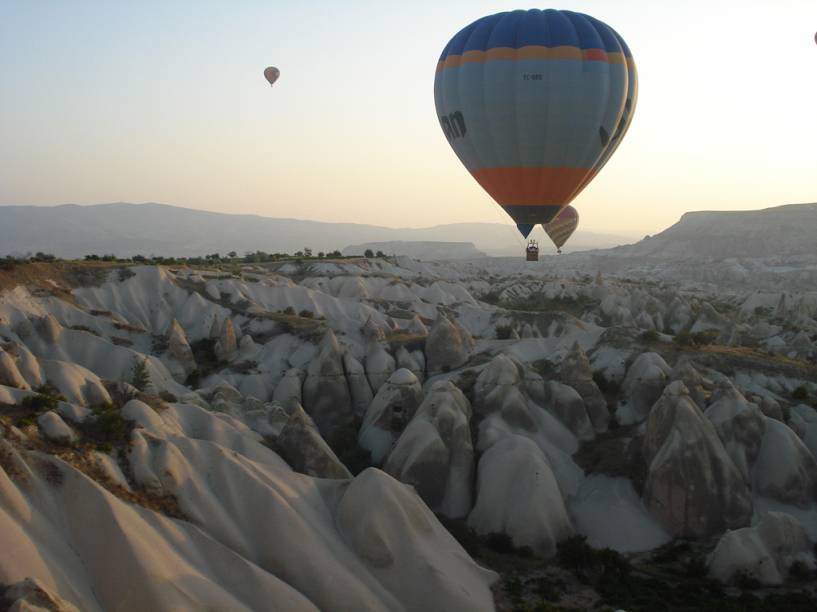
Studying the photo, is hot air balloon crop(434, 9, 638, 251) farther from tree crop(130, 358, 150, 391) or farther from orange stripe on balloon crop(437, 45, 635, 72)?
tree crop(130, 358, 150, 391)

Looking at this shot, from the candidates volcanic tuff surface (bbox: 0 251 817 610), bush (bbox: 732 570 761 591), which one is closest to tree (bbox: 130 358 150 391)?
volcanic tuff surface (bbox: 0 251 817 610)

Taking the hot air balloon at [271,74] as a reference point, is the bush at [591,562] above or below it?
below

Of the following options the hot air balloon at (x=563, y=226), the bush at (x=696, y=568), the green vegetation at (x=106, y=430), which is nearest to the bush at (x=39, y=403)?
the green vegetation at (x=106, y=430)

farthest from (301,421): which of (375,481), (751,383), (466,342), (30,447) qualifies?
(751,383)

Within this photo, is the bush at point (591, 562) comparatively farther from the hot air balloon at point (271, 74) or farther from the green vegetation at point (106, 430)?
the hot air balloon at point (271, 74)

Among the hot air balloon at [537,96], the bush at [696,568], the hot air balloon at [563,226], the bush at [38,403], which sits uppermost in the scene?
the hot air balloon at [537,96]

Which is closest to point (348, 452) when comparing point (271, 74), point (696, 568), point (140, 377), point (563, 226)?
point (140, 377)

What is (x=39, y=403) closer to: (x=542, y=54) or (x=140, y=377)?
(x=140, y=377)
